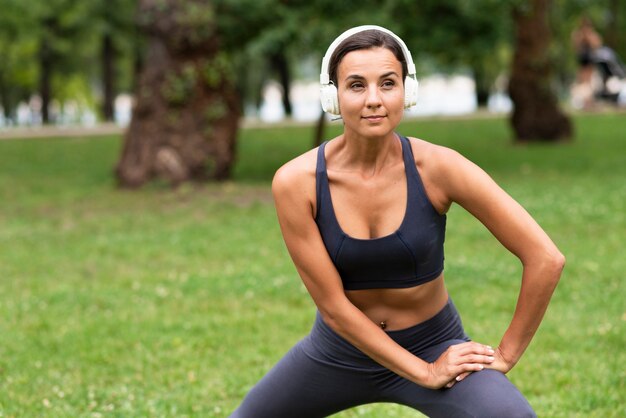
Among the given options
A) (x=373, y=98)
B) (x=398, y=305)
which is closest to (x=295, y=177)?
(x=373, y=98)

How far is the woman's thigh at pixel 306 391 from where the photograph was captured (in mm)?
3680

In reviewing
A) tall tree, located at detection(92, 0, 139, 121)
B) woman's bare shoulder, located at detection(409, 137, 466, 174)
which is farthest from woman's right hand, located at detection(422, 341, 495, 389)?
tall tree, located at detection(92, 0, 139, 121)

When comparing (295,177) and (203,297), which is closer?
(295,177)

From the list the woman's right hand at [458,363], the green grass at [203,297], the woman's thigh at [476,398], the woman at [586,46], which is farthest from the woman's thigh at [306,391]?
the woman at [586,46]

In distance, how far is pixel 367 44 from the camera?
134 inches

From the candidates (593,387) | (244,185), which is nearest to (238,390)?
(593,387)

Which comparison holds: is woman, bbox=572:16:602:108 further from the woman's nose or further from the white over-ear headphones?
the woman's nose

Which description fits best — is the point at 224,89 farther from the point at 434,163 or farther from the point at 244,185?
the point at 434,163

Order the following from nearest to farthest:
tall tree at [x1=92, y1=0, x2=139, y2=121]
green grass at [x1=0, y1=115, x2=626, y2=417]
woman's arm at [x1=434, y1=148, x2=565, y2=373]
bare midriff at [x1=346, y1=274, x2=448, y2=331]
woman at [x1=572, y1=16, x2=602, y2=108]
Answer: woman's arm at [x1=434, y1=148, x2=565, y2=373] → bare midriff at [x1=346, y1=274, x2=448, y2=331] → green grass at [x1=0, y1=115, x2=626, y2=417] → woman at [x1=572, y1=16, x2=602, y2=108] → tall tree at [x1=92, y1=0, x2=139, y2=121]

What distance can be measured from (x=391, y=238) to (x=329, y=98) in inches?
20.5

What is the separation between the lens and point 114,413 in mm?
5898

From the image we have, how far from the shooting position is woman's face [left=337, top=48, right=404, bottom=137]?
3387 millimetres

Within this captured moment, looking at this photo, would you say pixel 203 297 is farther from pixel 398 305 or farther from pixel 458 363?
pixel 458 363

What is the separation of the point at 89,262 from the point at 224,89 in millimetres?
6213
